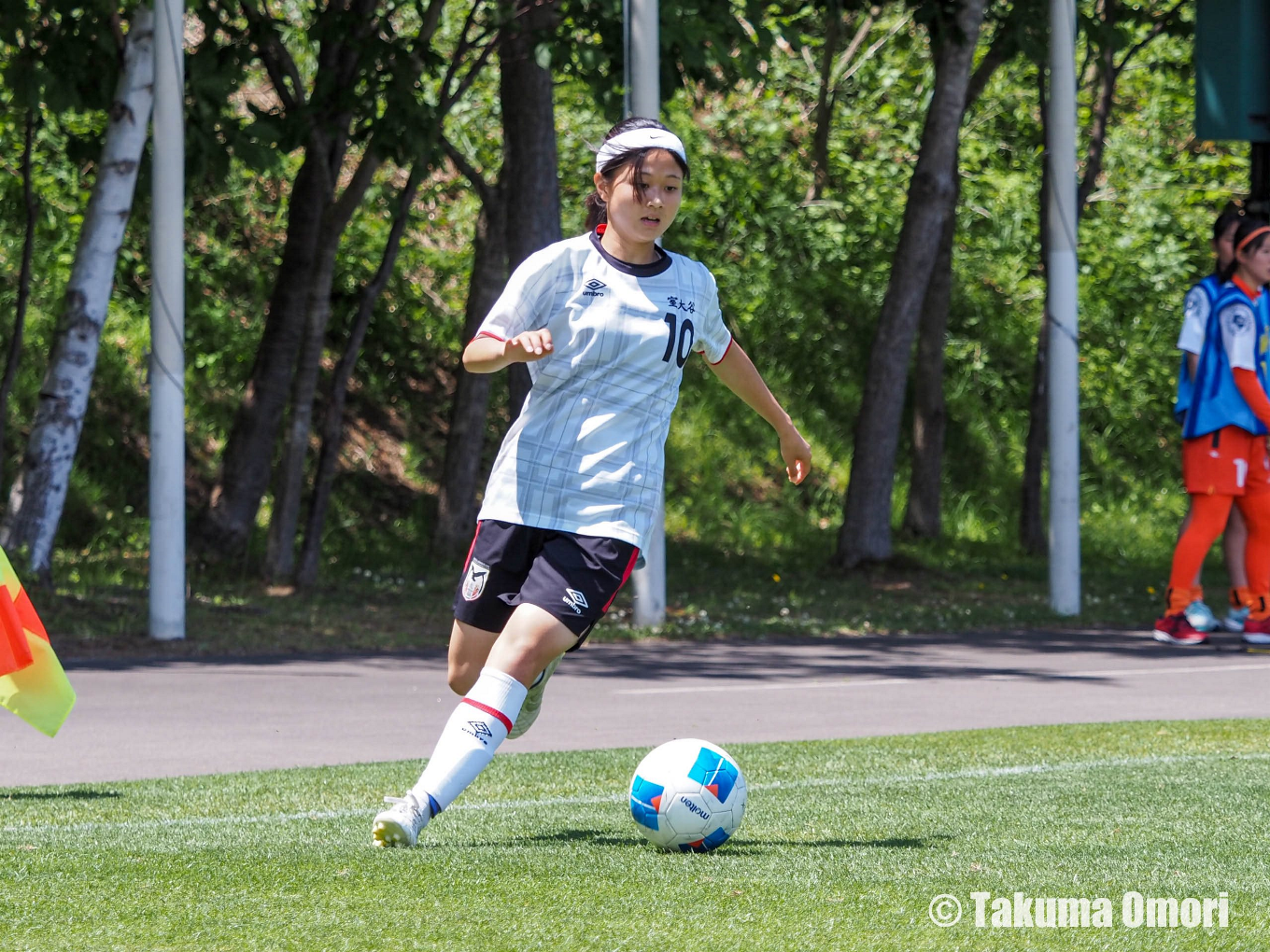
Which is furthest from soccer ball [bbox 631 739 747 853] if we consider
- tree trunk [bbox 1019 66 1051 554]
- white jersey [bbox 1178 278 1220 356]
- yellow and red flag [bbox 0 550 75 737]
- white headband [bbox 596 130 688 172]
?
tree trunk [bbox 1019 66 1051 554]

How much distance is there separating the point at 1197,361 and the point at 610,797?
6.39m

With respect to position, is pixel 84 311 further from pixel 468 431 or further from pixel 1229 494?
pixel 1229 494

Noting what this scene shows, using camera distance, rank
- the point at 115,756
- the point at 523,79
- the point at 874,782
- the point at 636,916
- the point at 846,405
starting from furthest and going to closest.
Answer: the point at 846,405
the point at 523,79
the point at 115,756
the point at 874,782
the point at 636,916

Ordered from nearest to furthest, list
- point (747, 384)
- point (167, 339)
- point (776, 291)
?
point (747, 384) → point (167, 339) → point (776, 291)

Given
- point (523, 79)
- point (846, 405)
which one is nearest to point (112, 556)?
point (523, 79)

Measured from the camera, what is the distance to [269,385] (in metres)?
15.2

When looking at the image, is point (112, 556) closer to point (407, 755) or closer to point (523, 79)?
point (523, 79)

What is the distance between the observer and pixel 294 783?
6.29 meters

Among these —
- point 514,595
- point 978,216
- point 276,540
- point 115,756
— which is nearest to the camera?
point 514,595

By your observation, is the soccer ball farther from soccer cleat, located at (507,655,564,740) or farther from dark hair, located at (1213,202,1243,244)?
dark hair, located at (1213,202,1243,244)

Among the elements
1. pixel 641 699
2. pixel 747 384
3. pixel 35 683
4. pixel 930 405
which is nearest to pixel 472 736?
pixel 747 384

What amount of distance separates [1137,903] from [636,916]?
1.15 metres

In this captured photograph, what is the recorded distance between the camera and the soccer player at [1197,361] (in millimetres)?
10828

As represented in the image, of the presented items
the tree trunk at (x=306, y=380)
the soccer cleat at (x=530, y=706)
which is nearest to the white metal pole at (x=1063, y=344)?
the tree trunk at (x=306, y=380)
